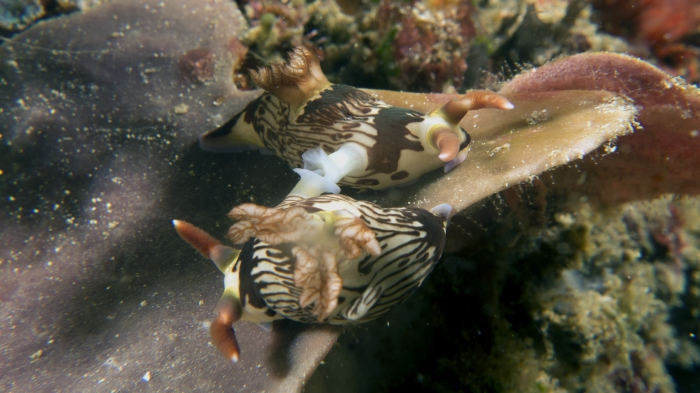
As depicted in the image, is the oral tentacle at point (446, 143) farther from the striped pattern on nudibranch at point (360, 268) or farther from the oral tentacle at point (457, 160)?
the striped pattern on nudibranch at point (360, 268)

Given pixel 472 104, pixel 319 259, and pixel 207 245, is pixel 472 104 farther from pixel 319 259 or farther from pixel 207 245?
pixel 207 245

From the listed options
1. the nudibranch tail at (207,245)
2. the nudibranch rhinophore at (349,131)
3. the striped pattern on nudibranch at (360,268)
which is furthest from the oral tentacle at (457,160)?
the nudibranch tail at (207,245)

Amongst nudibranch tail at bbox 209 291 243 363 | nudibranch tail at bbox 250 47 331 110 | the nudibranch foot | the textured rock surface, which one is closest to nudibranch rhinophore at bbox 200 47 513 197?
nudibranch tail at bbox 250 47 331 110

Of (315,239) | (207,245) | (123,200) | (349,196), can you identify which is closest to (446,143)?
(349,196)

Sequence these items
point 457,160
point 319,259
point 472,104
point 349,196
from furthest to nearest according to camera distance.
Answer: point 349,196 → point 457,160 → point 472,104 → point 319,259

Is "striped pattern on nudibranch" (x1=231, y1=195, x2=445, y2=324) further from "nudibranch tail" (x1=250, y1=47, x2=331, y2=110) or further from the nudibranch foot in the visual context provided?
"nudibranch tail" (x1=250, y1=47, x2=331, y2=110)

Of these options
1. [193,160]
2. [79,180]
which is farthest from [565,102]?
[79,180]

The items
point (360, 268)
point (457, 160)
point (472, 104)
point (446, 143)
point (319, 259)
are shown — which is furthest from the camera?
point (457, 160)

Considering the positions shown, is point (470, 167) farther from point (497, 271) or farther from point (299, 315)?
point (299, 315)
